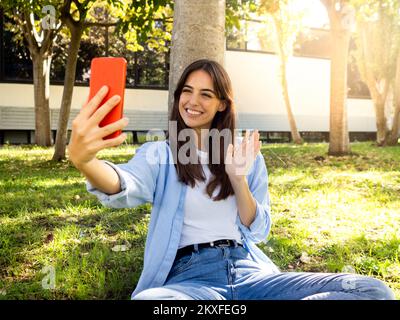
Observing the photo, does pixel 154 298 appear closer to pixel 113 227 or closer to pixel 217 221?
pixel 217 221

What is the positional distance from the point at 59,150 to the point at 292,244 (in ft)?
19.2

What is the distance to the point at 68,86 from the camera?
26.9ft

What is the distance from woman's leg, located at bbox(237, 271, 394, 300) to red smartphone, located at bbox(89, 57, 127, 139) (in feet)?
3.53

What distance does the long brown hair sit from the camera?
2277mm

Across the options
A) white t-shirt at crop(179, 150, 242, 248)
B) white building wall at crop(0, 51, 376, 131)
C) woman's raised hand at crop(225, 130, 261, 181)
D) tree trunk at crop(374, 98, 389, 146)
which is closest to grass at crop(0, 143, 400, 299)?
white t-shirt at crop(179, 150, 242, 248)

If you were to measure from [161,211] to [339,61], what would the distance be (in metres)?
8.52

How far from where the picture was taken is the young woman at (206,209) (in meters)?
2.01

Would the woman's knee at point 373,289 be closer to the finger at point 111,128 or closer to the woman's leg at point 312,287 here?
the woman's leg at point 312,287

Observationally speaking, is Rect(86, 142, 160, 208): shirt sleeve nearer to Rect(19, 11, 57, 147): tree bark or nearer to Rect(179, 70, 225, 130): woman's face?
Rect(179, 70, 225, 130): woman's face

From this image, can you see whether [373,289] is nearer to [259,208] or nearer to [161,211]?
[259,208]

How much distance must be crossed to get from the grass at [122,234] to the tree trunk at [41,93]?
4705mm

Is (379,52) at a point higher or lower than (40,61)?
higher

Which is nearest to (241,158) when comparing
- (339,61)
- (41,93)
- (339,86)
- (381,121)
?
(339,86)
